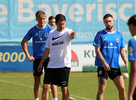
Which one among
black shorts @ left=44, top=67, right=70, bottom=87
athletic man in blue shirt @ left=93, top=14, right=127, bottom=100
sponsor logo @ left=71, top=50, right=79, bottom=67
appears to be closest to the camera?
black shorts @ left=44, top=67, right=70, bottom=87

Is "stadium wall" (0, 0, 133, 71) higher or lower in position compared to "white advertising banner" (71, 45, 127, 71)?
higher

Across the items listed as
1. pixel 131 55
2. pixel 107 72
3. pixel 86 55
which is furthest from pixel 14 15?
pixel 131 55

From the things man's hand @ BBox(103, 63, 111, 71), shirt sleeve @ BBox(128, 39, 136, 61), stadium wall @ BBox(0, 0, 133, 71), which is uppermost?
stadium wall @ BBox(0, 0, 133, 71)

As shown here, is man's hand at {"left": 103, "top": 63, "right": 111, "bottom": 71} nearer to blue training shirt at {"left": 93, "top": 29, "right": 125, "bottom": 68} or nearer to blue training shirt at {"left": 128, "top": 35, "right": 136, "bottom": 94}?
blue training shirt at {"left": 93, "top": 29, "right": 125, "bottom": 68}

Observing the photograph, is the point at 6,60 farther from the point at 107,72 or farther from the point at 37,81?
the point at 107,72

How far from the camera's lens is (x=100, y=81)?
7176 millimetres

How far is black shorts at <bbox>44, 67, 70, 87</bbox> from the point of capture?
22.2 ft

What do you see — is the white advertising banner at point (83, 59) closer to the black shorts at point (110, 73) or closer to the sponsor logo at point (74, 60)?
the sponsor logo at point (74, 60)

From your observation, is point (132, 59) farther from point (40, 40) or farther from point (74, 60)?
point (74, 60)

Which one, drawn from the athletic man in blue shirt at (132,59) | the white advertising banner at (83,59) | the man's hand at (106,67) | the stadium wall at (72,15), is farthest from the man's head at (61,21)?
the stadium wall at (72,15)

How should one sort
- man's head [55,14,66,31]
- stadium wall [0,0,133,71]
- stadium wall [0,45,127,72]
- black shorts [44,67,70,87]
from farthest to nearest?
stadium wall [0,0,133,71], stadium wall [0,45,127,72], black shorts [44,67,70,87], man's head [55,14,66,31]

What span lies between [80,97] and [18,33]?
11.0 meters

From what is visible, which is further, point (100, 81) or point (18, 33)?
point (18, 33)

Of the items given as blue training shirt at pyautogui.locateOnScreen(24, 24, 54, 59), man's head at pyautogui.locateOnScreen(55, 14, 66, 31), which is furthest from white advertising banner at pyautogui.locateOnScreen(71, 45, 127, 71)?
man's head at pyautogui.locateOnScreen(55, 14, 66, 31)
